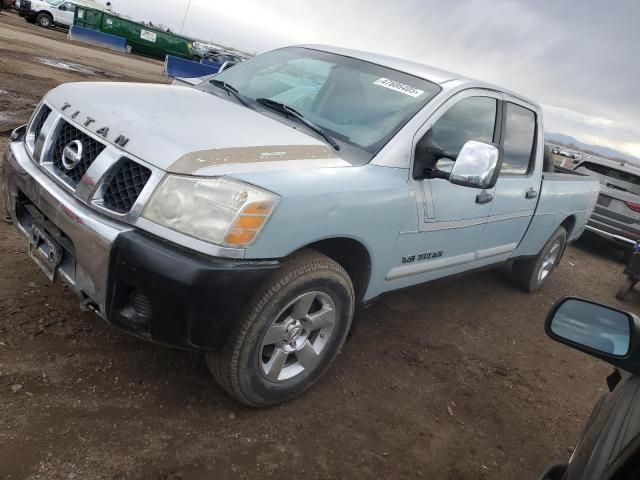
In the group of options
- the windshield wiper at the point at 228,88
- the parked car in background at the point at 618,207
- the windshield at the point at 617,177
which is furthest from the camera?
the windshield at the point at 617,177

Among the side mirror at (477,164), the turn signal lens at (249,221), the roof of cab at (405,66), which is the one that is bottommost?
the turn signal lens at (249,221)

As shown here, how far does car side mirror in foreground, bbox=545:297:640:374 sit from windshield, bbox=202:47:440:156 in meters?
1.37

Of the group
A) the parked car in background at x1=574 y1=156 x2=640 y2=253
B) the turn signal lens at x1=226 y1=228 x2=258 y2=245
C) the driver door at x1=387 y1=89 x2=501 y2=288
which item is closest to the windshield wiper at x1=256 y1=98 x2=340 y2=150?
the driver door at x1=387 y1=89 x2=501 y2=288

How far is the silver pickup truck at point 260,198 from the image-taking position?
208 centimetres

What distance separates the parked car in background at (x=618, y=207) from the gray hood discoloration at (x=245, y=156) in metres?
7.31

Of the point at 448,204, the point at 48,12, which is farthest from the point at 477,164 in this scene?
the point at 48,12

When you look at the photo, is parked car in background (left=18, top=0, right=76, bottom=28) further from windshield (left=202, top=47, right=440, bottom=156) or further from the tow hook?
the tow hook

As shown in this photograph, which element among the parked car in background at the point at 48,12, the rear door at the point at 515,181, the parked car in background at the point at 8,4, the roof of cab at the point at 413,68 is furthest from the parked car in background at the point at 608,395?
the parked car in background at the point at 8,4

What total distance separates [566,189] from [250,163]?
3.93 metres

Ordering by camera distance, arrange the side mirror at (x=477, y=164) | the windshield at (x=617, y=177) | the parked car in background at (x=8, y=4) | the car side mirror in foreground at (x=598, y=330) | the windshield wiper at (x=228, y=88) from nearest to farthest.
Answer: the car side mirror in foreground at (x=598, y=330), the side mirror at (x=477, y=164), the windshield wiper at (x=228, y=88), the windshield at (x=617, y=177), the parked car in background at (x=8, y=4)

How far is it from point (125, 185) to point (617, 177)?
8681mm

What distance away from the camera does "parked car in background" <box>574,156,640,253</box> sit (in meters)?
8.08

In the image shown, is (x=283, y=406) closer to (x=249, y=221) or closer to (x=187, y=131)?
(x=249, y=221)

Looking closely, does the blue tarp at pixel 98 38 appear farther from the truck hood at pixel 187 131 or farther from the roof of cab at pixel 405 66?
the truck hood at pixel 187 131
